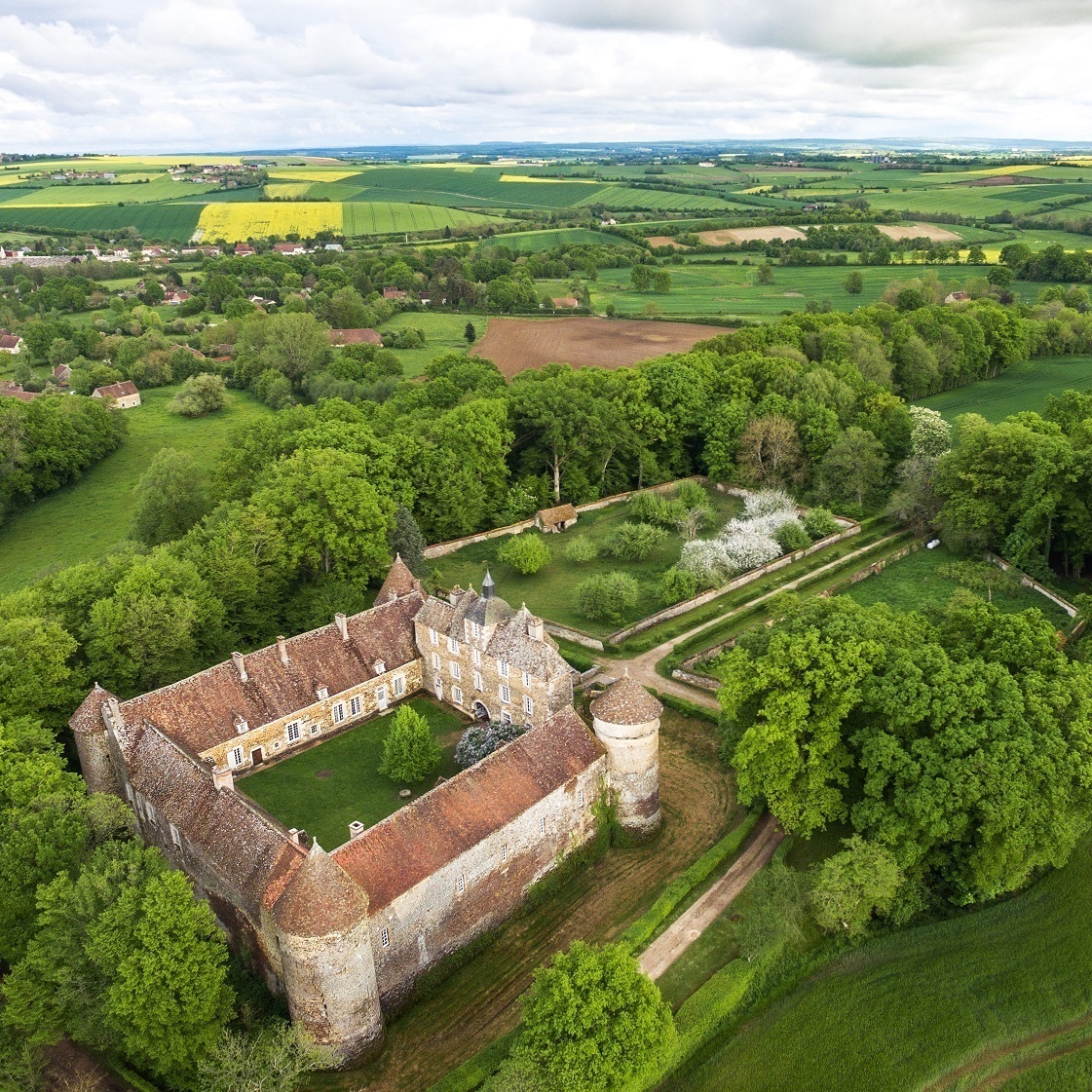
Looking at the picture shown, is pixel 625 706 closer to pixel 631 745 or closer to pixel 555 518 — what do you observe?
pixel 631 745

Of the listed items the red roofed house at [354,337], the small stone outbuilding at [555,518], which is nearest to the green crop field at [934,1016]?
the small stone outbuilding at [555,518]

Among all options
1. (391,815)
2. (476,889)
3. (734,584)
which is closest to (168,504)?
(391,815)

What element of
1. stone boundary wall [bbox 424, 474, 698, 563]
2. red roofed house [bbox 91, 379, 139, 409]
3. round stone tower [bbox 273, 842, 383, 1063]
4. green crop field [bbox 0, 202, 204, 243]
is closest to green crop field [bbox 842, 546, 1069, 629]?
stone boundary wall [bbox 424, 474, 698, 563]

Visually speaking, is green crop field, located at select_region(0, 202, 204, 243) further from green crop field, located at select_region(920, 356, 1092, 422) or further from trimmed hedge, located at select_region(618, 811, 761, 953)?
trimmed hedge, located at select_region(618, 811, 761, 953)

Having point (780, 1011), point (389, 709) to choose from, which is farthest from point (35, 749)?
point (780, 1011)

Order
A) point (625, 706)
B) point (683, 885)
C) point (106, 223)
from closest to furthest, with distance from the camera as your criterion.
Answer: point (683, 885) < point (625, 706) < point (106, 223)

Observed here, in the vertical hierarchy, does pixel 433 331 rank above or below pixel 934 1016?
above

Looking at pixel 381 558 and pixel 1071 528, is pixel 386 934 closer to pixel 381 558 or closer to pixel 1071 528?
pixel 381 558
